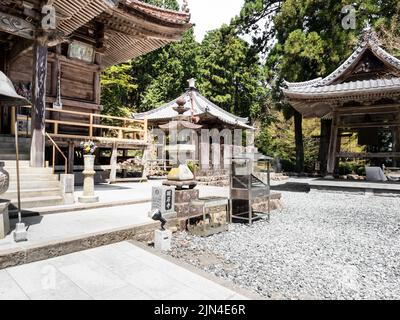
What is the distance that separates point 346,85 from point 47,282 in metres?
14.2

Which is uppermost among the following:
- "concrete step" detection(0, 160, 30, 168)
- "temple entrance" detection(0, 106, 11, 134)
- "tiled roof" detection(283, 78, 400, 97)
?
"tiled roof" detection(283, 78, 400, 97)

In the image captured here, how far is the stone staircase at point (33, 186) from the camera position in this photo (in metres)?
6.27

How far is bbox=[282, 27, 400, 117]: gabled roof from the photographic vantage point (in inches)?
482

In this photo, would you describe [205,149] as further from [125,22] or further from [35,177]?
[35,177]

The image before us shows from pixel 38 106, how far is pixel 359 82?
43.6 feet

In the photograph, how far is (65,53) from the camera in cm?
1067

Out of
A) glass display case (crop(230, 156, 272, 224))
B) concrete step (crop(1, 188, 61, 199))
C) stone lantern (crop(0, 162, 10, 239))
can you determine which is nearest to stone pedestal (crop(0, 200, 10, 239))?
stone lantern (crop(0, 162, 10, 239))

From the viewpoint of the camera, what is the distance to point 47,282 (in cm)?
332

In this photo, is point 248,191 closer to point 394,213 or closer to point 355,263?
point 355,263

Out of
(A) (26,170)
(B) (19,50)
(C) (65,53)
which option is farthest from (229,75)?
(A) (26,170)

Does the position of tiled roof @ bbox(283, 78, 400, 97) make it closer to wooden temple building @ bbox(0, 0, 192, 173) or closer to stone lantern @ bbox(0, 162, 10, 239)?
wooden temple building @ bbox(0, 0, 192, 173)

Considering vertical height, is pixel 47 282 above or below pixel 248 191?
below

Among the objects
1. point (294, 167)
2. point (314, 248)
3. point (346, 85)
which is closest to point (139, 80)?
point (294, 167)

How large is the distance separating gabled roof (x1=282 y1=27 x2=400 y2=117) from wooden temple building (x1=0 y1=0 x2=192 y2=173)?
6.64 meters
